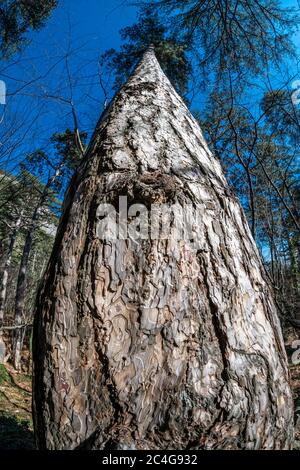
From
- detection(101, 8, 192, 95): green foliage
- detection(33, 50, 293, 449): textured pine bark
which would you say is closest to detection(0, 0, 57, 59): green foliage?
detection(101, 8, 192, 95): green foliage

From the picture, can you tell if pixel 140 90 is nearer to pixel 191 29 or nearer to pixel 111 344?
pixel 111 344

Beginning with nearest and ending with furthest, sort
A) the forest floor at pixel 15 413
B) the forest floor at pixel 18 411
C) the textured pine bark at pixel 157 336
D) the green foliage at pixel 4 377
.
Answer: the textured pine bark at pixel 157 336, the forest floor at pixel 18 411, the forest floor at pixel 15 413, the green foliage at pixel 4 377

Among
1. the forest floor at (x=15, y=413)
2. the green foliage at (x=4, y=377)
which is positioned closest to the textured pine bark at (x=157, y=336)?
the forest floor at (x=15, y=413)

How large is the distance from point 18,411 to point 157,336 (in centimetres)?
643

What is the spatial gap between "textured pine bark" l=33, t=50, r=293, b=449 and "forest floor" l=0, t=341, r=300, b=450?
1.93 meters

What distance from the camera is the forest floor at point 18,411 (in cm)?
301

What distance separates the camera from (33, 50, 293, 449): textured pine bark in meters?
0.64

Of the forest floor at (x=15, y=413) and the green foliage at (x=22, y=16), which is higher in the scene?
the green foliage at (x=22, y=16)

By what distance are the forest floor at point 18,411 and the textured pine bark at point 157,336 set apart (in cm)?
193

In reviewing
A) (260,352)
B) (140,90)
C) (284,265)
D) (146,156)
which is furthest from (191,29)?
(284,265)

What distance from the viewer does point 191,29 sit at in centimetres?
280

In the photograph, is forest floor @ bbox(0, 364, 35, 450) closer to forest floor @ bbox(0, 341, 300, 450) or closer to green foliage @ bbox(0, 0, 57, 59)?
forest floor @ bbox(0, 341, 300, 450)

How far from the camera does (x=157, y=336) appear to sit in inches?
27.5

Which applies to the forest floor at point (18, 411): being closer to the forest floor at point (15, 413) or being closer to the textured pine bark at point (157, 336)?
the forest floor at point (15, 413)
